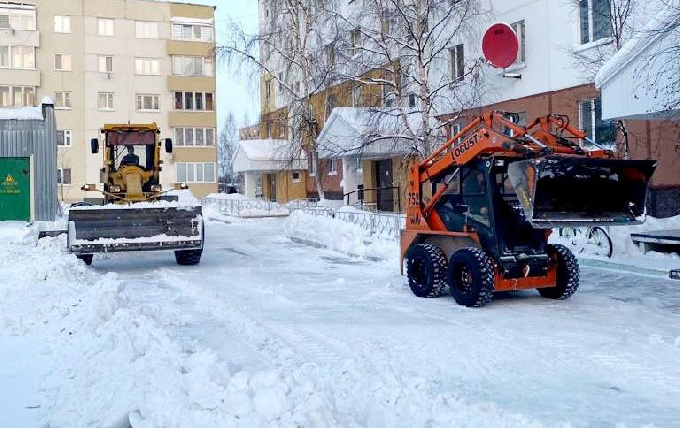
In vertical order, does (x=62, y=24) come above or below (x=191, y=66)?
above

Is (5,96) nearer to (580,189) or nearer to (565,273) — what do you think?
(565,273)

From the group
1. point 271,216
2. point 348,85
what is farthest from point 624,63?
point 271,216

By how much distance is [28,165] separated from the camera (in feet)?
81.8

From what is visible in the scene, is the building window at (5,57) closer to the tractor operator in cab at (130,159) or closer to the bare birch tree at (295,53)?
the bare birch tree at (295,53)

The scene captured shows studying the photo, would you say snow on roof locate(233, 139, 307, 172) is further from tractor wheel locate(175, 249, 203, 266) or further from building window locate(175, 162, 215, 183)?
tractor wheel locate(175, 249, 203, 266)

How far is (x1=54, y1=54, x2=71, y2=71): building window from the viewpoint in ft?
182

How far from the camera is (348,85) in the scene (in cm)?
2792

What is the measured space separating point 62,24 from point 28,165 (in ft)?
114

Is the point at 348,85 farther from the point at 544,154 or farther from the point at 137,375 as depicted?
the point at 137,375

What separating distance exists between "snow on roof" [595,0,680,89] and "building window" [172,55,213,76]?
162ft

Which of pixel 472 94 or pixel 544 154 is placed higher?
pixel 472 94

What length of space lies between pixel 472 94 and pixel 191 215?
12361 mm

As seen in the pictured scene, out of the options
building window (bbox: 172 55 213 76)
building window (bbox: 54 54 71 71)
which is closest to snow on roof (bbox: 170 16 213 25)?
building window (bbox: 172 55 213 76)

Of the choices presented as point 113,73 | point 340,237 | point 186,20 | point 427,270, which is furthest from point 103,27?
point 427,270
